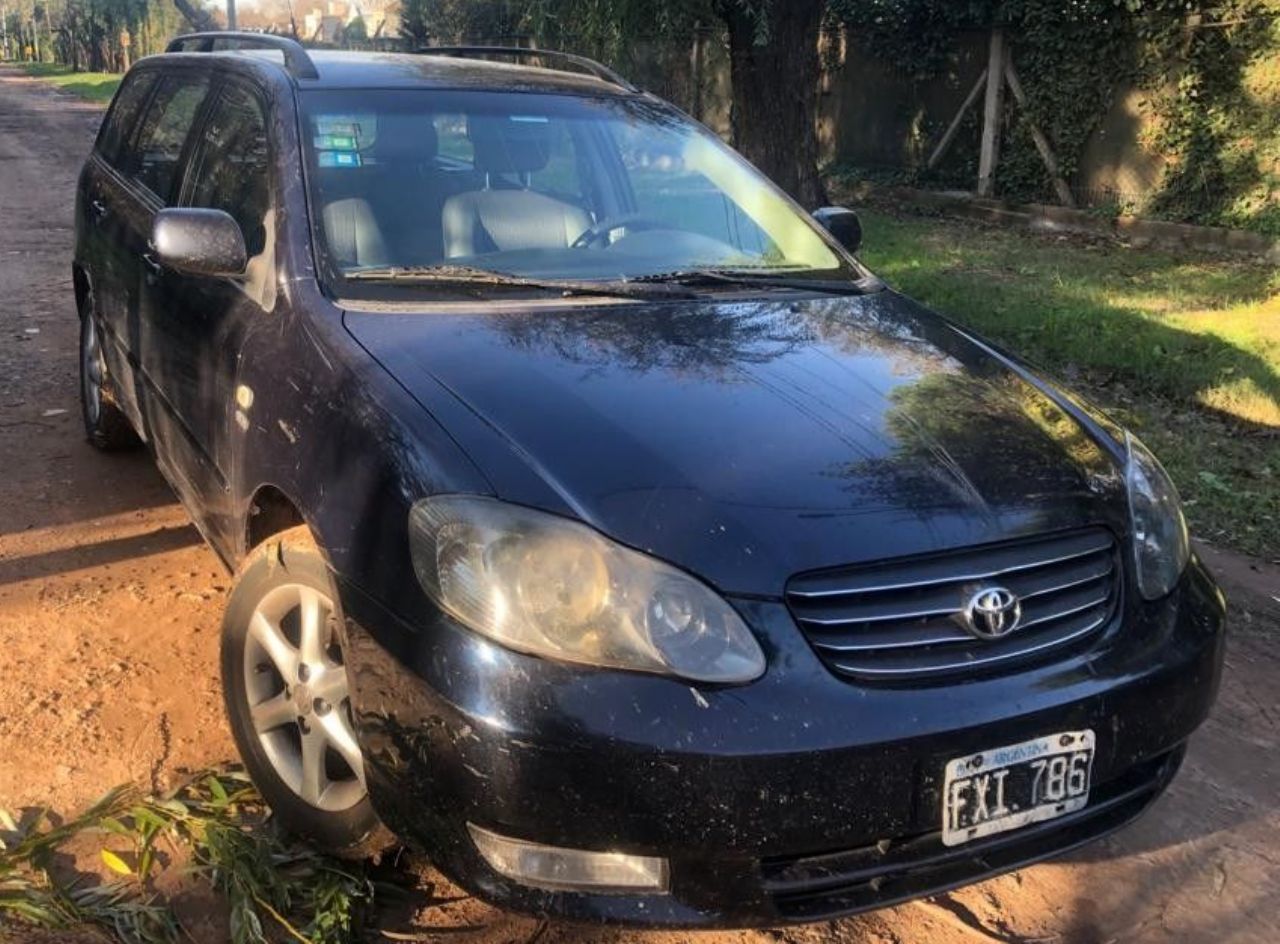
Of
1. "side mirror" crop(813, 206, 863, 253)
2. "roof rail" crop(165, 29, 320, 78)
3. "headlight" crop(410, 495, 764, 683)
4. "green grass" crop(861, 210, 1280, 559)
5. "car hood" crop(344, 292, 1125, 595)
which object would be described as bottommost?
"green grass" crop(861, 210, 1280, 559)

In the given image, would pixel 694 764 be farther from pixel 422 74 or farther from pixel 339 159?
pixel 422 74

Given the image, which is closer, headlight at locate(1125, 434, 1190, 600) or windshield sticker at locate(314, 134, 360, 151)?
headlight at locate(1125, 434, 1190, 600)

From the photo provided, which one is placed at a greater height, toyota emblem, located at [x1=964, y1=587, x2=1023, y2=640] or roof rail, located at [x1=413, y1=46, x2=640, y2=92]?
roof rail, located at [x1=413, y1=46, x2=640, y2=92]

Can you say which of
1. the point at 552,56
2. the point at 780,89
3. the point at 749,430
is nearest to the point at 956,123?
the point at 780,89

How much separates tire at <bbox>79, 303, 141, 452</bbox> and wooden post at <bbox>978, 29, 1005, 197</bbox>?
32.4 ft

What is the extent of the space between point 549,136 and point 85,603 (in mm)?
2159

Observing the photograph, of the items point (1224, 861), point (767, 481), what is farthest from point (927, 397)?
point (1224, 861)

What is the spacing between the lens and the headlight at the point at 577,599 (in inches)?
82.0

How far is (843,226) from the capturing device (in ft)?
13.7

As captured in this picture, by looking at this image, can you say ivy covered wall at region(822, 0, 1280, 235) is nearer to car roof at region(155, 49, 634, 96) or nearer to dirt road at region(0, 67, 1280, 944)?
dirt road at region(0, 67, 1280, 944)

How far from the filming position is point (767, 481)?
234 centimetres

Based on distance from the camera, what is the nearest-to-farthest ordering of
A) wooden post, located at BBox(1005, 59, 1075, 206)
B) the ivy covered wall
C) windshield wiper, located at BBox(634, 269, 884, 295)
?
1. windshield wiper, located at BBox(634, 269, 884, 295)
2. the ivy covered wall
3. wooden post, located at BBox(1005, 59, 1075, 206)

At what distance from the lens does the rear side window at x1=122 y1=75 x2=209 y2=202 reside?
4.14 m

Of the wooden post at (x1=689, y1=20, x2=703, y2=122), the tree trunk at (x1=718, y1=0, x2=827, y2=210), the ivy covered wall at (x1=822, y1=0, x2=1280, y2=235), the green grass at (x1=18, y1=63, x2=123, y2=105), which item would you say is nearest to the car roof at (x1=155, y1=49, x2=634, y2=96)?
the tree trunk at (x1=718, y1=0, x2=827, y2=210)
